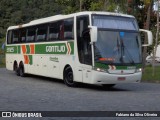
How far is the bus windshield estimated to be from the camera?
58.6ft

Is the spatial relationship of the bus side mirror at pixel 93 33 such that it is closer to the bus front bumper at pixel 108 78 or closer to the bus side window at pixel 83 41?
the bus side window at pixel 83 41

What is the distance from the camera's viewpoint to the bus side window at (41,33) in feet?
74.8

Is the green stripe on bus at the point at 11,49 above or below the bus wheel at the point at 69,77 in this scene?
above

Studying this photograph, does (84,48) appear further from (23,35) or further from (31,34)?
(23,35)

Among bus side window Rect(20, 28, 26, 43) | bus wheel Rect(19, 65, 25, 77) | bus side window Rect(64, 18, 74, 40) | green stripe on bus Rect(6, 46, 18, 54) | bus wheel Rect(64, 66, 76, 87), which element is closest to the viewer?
bus side window Rect(64, 18, 74, 40)

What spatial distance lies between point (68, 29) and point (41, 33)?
3.57 meters

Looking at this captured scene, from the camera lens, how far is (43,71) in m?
22.9

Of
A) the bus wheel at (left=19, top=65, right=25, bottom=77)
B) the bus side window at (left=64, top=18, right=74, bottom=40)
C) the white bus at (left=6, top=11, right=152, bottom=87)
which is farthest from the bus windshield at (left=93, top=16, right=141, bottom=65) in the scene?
the bus wheel at (left=19, top=65, right=25, bottom=77)

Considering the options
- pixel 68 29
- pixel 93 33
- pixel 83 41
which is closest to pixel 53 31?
pixel 68 29

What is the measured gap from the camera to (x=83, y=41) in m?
18.6

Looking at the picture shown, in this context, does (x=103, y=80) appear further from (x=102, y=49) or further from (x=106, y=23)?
(x=106, y=23)

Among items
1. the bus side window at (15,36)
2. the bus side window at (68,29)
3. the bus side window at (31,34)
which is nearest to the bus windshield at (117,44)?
the bus side window at (68,29)

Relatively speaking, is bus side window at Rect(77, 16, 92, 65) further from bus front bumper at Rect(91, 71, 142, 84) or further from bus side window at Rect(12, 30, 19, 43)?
bus side window at Rect(12, 30, 19, 43)

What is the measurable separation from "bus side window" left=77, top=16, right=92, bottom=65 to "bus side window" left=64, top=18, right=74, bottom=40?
687 mm
